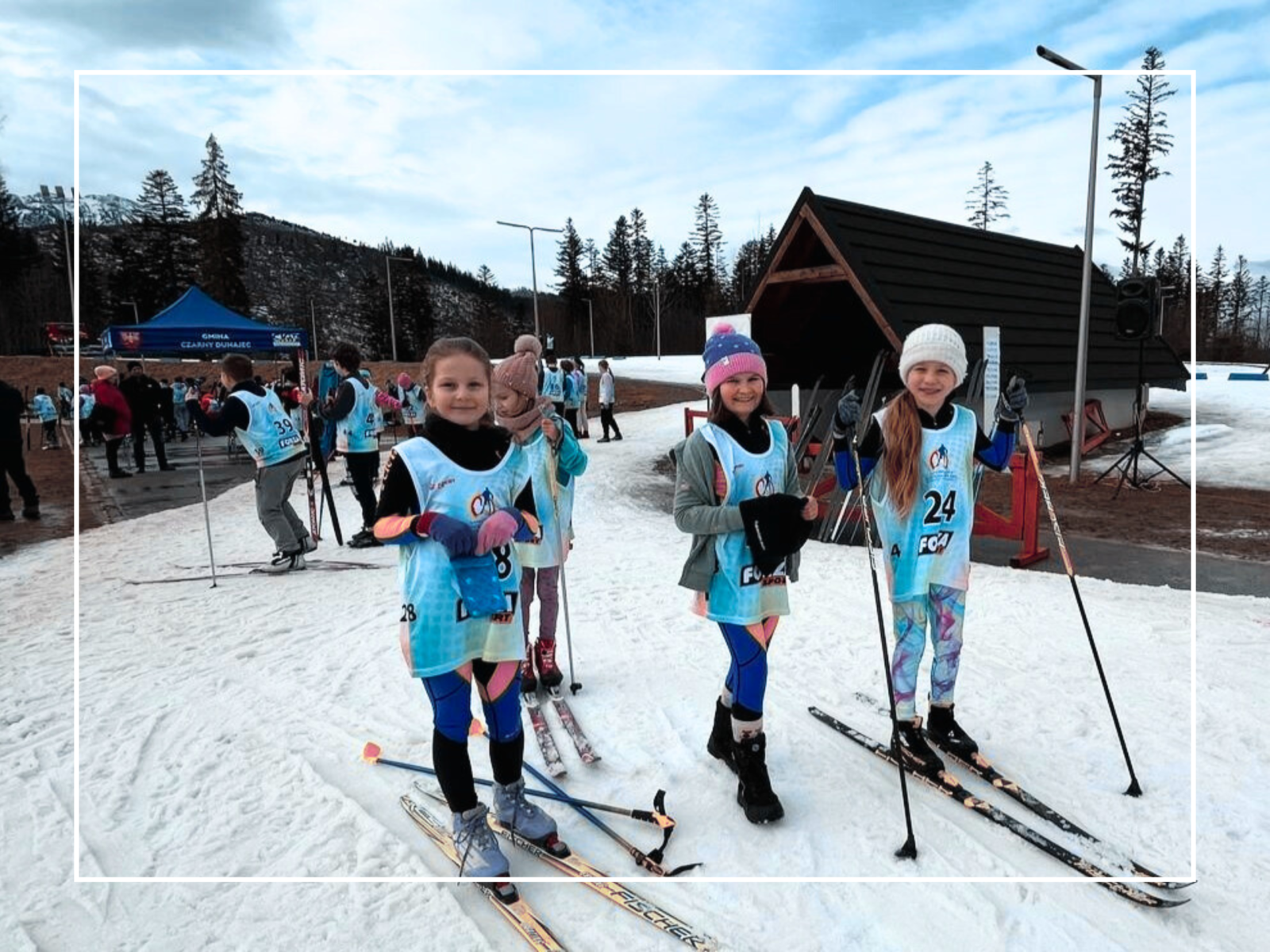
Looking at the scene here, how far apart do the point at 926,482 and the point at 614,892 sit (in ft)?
7.22

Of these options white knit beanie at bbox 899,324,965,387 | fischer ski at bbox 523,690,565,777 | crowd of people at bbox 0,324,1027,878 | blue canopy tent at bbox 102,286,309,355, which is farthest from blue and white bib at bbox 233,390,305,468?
blue canopy tent at bbox 102,286,309,355

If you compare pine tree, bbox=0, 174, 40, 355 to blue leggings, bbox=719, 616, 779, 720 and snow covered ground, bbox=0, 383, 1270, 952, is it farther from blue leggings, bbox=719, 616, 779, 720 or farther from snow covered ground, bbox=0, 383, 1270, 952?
blue leggings, bbox=719, 616, 779, 720

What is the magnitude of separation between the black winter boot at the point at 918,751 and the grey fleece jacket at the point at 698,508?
45.0 inches

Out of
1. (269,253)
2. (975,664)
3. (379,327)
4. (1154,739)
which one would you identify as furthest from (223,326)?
(1154,739)

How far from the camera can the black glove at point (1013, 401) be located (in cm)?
324

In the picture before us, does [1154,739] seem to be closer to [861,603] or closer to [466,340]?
[861,603]

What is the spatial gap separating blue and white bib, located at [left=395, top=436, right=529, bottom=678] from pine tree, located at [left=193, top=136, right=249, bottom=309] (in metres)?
8.18

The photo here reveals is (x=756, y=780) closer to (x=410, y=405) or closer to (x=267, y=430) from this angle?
(x=410, y=405)

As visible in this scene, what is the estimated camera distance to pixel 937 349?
124 inches

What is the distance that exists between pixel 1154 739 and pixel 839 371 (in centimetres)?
1233

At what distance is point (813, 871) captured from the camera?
2.69 m

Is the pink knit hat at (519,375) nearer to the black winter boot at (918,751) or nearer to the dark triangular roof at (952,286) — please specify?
the black winter boot at (918,751)

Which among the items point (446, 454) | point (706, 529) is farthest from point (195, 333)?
point (706, 529)

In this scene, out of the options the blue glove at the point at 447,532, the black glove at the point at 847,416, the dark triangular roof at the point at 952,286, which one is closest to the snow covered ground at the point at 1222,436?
the dark triangular roof at the point at 952,286
